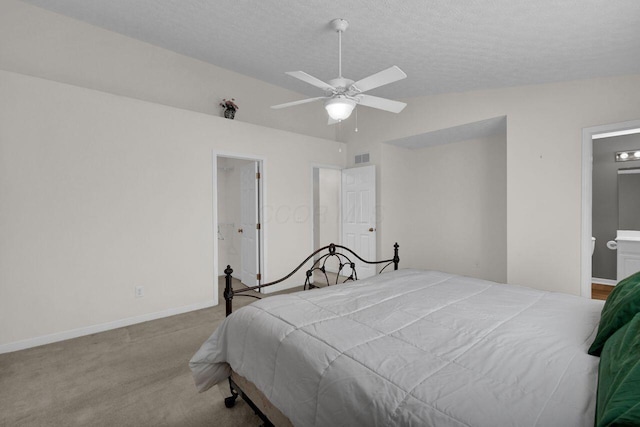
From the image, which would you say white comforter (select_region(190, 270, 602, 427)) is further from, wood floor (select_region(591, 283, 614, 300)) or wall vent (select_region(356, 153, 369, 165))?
wall vent (select_region(356, 153, 369, 165))

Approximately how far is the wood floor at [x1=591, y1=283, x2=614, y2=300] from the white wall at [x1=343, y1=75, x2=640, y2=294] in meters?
1.30

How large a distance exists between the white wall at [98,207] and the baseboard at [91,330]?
0.4 inches

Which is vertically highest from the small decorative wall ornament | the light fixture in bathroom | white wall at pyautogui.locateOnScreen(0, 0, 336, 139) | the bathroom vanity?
white wall at pyautogui.locateOnScreen(0, 0, 336, 139)

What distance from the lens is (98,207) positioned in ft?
10.4

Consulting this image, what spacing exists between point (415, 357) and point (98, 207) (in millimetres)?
3457

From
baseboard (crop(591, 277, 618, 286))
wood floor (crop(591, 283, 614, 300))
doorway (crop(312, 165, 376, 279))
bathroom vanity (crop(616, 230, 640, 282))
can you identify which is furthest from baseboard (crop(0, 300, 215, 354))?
baseboard (crop(591, 277, 618, 286))

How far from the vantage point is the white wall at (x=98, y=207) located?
2771 millimetres

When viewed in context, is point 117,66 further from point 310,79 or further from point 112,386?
point 112,386

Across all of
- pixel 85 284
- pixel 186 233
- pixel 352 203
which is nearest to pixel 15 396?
pixel 85 284

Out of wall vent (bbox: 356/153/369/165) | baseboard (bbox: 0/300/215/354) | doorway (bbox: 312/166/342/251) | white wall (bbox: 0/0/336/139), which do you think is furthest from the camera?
doorway (bbox: 312/166/342/251)

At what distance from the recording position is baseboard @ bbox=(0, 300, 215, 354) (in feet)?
9.05

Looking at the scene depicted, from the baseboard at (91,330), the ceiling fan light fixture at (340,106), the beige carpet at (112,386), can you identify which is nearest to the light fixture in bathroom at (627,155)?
the ceiling fan light fixture at (340,106)

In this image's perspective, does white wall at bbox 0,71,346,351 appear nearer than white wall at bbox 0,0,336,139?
Yes

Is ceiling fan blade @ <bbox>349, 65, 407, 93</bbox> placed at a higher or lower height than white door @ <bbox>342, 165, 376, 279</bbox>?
higher
